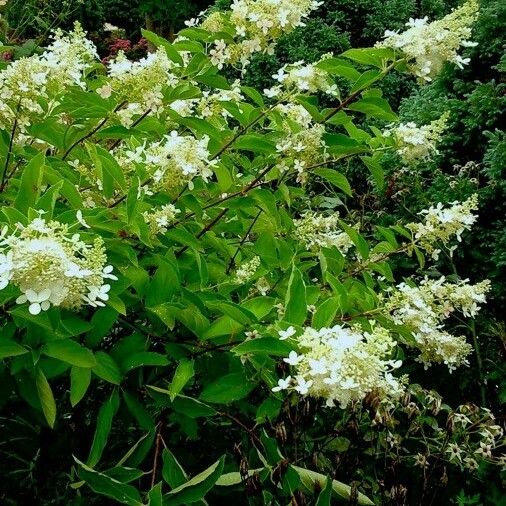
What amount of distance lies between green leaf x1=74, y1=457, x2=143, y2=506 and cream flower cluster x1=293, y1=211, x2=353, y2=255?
966mm

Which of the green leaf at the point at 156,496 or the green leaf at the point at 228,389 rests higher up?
the green leaf at the point at 228,389

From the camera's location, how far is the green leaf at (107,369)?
1640 mm

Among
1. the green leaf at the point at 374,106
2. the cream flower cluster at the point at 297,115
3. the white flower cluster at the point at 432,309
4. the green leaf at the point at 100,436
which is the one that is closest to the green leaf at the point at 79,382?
the green leaf at the point at 100,436

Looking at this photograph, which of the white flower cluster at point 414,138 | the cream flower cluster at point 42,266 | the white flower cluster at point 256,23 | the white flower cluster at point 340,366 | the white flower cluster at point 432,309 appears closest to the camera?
the cream flower cluster at point 42,266

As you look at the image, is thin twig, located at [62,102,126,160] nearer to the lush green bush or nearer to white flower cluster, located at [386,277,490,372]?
the lush green bush

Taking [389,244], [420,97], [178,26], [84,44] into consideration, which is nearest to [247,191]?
[389,244]

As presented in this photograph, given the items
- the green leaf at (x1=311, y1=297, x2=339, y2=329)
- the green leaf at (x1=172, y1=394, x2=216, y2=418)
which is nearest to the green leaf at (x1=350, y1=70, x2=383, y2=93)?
the green leaf at (x1=311, y1=297, x2=339, y2=329)

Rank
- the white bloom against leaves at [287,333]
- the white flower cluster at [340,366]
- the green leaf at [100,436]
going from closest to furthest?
the white flower cluster at [340,366] < the white bloom against leaves at [287,333] < the green leaf at [100,436]

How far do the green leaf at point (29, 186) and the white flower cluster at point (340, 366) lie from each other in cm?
67

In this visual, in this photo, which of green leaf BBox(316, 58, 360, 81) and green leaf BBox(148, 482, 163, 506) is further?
green leaf BBox(316, 58, 360, 81)

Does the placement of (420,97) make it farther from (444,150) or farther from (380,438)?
(380,438)

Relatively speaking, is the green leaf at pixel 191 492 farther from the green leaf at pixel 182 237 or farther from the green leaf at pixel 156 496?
the green leaf at pixel 182 237

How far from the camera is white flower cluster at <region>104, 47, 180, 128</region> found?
6.19ft

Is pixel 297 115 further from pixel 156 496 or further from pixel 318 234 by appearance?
pixel 156 496
